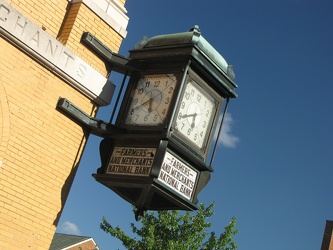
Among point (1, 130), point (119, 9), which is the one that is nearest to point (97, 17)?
point (119, 9)

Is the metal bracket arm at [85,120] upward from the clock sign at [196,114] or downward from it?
downward

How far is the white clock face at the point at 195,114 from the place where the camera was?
7.21m

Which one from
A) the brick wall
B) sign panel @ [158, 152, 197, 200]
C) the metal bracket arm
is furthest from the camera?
the metal bracket arm

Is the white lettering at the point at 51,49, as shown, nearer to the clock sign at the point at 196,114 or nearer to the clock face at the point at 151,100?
the clock face at the point at 151,100

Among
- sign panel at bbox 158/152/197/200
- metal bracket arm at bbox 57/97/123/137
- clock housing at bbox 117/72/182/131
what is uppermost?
clock housing at bbox 117/72/182/131

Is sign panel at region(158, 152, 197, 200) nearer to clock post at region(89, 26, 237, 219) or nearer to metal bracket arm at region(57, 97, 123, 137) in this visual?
clock post at region(89, 26, 237, 219)

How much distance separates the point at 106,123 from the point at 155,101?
0.71 meters

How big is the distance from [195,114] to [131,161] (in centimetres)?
100

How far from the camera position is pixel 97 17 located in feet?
26.4

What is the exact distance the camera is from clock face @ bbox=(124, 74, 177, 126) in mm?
7184

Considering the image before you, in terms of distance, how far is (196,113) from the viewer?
24.3 feet

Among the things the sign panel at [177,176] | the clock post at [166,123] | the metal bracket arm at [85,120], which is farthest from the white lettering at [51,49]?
the sign panel at [177,176]

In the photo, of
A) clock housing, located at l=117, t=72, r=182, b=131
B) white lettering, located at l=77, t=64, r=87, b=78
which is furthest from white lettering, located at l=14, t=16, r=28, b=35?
clock housing, located at l=117, t=72, r=182, b=131

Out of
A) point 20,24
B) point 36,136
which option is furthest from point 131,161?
point 20,24
